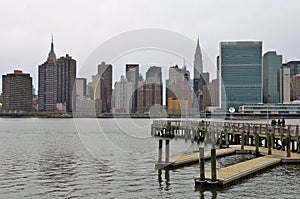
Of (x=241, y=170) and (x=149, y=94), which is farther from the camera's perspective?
(x=149, y=94)

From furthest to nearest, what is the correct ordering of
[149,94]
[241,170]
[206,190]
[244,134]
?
[149,94] < [244,134] < [241,170] < [206,190]

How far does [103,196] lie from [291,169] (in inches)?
665

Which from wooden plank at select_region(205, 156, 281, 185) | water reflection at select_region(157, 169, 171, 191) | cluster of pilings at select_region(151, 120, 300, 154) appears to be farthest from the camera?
cluster of pilings at select_region(151, 120, 300, 154)

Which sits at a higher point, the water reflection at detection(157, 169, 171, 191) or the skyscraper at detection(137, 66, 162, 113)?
the skyscraper at detection(137, 66, 162, 113)

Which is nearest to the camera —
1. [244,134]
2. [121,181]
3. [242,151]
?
[121,181]

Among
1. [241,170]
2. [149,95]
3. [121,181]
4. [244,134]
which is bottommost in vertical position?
[121,181]

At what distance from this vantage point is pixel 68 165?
41.2 meters

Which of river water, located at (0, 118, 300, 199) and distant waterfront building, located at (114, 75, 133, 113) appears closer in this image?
river water, located at (0, 118, 300, 199)

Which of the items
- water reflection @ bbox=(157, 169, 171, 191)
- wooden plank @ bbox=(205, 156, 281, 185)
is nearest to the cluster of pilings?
wooden plank @ bbox=(205, 156, 281, 185)

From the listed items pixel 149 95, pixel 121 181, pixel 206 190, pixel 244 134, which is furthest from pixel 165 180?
pixel 149 95

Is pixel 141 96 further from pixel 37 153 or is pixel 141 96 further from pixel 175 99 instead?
pixel 37 153

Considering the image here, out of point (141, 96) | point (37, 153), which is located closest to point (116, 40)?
point (37, 153)

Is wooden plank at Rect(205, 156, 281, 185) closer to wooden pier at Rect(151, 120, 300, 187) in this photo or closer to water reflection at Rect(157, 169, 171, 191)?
wooden pier at Rect(151, 120, 300, 187)

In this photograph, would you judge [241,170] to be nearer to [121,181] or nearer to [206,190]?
[206,190]
